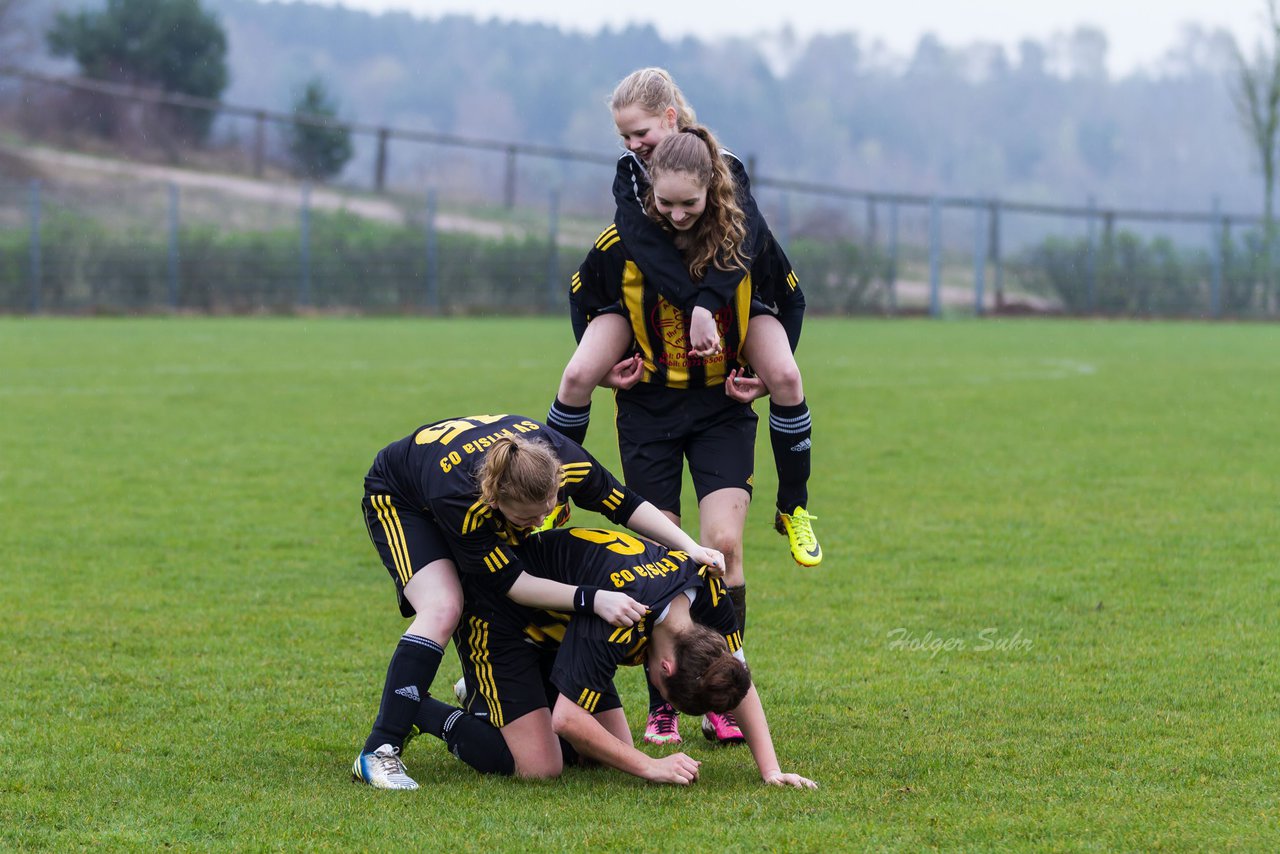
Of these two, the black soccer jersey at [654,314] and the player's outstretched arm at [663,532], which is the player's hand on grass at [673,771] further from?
the black soccer jersey at [654,314]

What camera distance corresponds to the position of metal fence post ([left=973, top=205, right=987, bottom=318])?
3678cm

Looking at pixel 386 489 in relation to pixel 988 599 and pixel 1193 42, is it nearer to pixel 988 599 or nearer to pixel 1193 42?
pixel 988 599

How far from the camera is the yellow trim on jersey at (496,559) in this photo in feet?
15.5

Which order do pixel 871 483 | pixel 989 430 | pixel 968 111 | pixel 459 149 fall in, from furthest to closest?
pixel 968 111 → pixel 459 149 → pixel 989 430 → pixel 871 483

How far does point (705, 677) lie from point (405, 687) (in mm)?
966

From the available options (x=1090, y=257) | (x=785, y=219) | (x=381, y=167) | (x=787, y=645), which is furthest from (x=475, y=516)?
(x=381, y=167)

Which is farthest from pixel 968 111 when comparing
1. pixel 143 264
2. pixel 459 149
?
pixel 143 264

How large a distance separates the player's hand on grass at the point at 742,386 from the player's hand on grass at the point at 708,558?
85 cm

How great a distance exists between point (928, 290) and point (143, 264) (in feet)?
57.9

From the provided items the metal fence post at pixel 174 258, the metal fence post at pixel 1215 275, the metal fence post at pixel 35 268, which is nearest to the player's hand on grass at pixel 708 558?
the metal fence post at pixel 35 268

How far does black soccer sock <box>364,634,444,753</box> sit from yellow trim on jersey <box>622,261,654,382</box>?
1367 mm

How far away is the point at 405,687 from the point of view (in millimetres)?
4773

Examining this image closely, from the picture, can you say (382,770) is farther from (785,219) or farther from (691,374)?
(785,219)

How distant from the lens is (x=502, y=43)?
100938 mm
